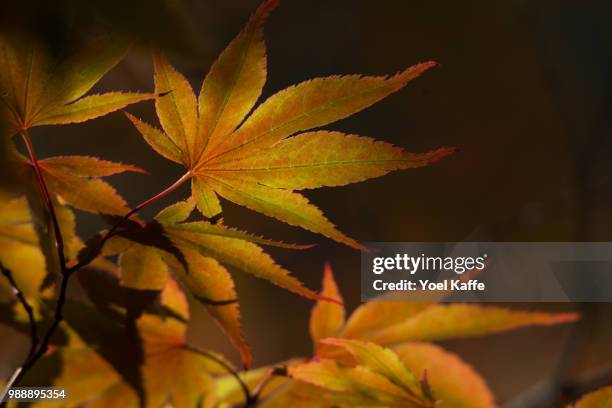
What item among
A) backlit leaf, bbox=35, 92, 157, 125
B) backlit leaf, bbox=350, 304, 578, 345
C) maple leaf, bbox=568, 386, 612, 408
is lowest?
maple leaf, bbox=568, 386, 612, 408

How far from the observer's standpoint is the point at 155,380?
1.73 feet

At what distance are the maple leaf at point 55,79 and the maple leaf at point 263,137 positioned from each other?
26 mm

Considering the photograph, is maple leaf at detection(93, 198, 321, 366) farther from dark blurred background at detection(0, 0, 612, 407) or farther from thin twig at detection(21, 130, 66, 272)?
dark blurred background at detection(0, 0, 612, 407)

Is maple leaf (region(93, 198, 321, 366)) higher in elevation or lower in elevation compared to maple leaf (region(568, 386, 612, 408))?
higher

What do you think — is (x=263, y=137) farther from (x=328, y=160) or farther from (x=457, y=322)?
(x=457, y=322)

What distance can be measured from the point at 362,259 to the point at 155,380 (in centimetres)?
23

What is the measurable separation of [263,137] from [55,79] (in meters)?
0.14

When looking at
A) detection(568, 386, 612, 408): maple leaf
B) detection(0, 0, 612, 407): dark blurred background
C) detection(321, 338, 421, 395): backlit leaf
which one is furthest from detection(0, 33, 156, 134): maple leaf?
detection(0, 0, 612, 407): dark blurred background

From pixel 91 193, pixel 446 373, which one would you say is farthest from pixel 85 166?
pixel 446 373

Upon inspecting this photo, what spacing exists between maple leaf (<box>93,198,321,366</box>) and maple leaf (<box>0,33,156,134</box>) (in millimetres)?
83

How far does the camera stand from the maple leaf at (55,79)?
1.28 ft

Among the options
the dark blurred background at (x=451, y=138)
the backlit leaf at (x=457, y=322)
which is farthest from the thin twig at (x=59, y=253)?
the dark blurred background at (x=451, y=138)

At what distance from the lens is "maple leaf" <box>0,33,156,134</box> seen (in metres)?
0.39

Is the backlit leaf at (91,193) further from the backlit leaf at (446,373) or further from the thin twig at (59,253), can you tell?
the backlit leaf at (446,373)
